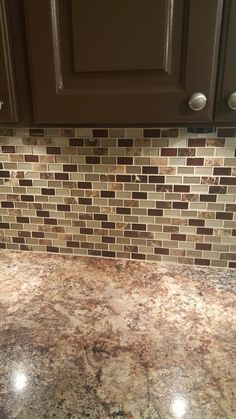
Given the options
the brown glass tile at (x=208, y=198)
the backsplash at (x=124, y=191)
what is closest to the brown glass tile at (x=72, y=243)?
the backsplash at (x=124, y=191)

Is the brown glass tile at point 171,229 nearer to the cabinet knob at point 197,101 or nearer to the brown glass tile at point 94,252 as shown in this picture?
the brown glass tile at point 94,252

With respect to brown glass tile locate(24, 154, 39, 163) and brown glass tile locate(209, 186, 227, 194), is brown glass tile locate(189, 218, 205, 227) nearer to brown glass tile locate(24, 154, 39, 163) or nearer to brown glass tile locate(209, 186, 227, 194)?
brown glass tile locate(209, 186, 227, 194)

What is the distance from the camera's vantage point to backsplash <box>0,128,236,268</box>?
97cm

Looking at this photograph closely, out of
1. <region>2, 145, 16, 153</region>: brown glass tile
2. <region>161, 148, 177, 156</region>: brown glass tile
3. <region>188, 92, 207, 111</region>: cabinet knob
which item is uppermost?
<region>188, 92, 207, 111</region>: cabinet knob

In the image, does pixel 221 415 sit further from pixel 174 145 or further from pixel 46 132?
pixel 46 132

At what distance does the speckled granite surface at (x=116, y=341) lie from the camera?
0.59m

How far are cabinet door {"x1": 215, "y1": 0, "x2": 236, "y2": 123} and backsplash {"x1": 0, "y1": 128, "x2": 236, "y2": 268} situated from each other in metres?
0.30

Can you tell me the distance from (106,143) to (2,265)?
2.15ft

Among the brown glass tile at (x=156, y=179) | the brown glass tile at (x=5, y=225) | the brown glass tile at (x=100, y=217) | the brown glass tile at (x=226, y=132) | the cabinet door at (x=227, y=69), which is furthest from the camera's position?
the brown glass tile at (x=5, y=225)

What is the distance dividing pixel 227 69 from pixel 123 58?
22 cm

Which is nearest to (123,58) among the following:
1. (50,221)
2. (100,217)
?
(100,217)

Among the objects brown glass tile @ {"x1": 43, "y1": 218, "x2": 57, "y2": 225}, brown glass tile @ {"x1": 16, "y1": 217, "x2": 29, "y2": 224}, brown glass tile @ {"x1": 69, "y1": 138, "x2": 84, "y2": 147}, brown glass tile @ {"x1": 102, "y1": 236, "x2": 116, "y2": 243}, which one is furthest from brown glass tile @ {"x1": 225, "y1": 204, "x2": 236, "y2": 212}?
brown glass tile @ {"x1": 16, "y1": 217, "x2": 29, "y2": 224}

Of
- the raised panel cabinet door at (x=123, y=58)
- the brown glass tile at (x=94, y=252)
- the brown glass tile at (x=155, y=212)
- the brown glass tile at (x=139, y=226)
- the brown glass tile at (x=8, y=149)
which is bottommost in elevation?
the brown glass tile at (x=94, y=252)

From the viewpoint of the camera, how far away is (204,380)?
635 mm
